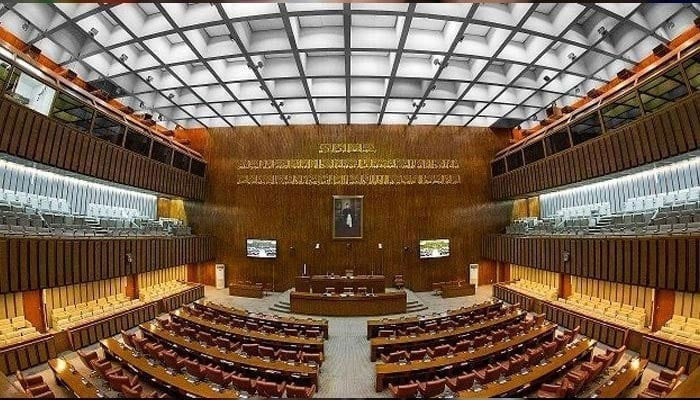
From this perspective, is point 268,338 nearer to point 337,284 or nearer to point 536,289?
point 337,284

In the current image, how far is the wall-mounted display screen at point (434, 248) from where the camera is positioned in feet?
65.9

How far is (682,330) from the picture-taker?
10672mm

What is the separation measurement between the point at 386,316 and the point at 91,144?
13825 millimetres

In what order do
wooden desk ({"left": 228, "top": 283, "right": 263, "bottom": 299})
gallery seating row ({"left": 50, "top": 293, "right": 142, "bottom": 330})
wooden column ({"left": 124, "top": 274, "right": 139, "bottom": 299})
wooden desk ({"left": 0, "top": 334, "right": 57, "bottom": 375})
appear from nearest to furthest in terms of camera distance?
wooden desk ({"left": 0, "top": 334, "right": 57, "bottom": 375}) < gallery seating row ({"left": 50, "top": 293, "right": 142, "bottom": 330}) < wooden column ({"left": 124, "top": 274, "right": 139, "bottom": 299}) < wooden desk ({"left": 228, "top": 283, "right": 263, "bottom": 299})

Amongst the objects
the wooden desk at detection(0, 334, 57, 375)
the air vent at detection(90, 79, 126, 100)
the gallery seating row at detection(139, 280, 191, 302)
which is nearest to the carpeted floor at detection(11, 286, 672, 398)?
the wooden desk at detection(0, 334, 57, 375)

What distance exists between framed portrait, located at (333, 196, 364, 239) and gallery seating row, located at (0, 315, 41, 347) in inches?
508

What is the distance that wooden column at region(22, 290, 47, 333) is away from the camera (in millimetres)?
11633

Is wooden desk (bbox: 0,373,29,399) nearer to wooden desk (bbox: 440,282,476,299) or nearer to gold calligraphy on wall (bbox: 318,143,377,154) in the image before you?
gold calligraphy on wall (bbox: 318,143,377,154)

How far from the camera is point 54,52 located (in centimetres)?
1199

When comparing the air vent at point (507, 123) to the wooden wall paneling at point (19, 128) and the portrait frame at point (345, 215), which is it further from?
the wooden wall paneling at point (19, 128)

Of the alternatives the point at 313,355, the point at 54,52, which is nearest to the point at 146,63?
the point at 54,52

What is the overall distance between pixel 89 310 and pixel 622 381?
1670cm

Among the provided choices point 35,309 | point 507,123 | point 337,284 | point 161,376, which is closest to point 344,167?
point 337,284

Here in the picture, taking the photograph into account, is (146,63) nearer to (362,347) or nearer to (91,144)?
(91,144)
